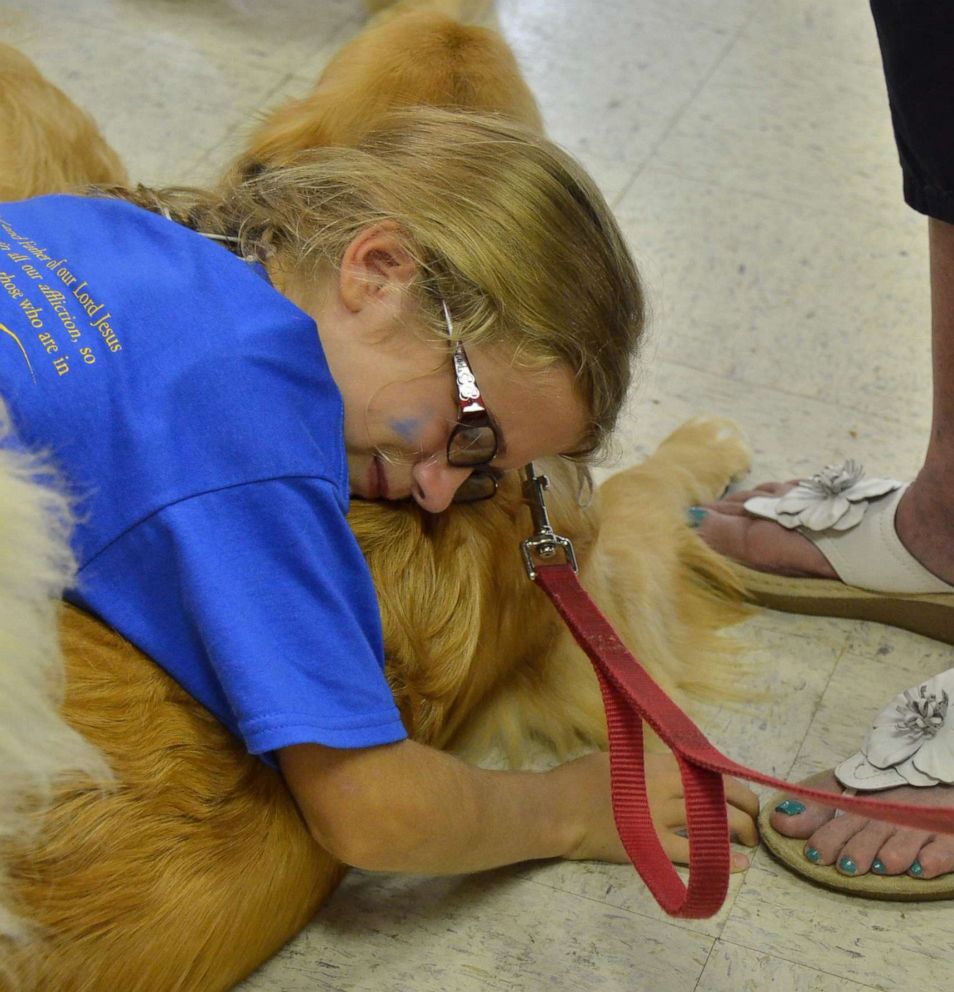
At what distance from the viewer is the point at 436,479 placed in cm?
122

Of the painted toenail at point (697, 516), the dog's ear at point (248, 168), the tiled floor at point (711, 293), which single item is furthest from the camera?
the painted toenail at point (697, 516)

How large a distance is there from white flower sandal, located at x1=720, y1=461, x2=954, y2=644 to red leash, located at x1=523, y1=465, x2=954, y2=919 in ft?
1.45

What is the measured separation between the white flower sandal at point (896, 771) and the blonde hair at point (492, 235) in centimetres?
46

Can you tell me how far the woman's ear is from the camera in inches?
47.5

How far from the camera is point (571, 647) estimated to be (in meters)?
1.52

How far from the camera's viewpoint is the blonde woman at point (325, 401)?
107cm

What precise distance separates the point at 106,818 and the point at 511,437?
0.48m

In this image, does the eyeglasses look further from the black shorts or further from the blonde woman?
the black shorts

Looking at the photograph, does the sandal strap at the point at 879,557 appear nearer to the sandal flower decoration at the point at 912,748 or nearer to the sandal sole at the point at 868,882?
the sandal flower decoration at the point at 912,748

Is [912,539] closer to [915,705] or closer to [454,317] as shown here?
[915,705]

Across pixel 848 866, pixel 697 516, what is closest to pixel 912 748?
pixel 848 866

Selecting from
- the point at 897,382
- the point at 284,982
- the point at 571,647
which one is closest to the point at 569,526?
the point at 571,647

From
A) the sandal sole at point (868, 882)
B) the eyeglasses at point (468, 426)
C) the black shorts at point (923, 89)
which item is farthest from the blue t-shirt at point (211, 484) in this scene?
the black shorts at point (923, 89)

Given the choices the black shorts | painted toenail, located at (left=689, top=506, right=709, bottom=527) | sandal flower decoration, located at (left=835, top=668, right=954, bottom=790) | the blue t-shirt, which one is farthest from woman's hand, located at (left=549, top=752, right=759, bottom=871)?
the black shorts
